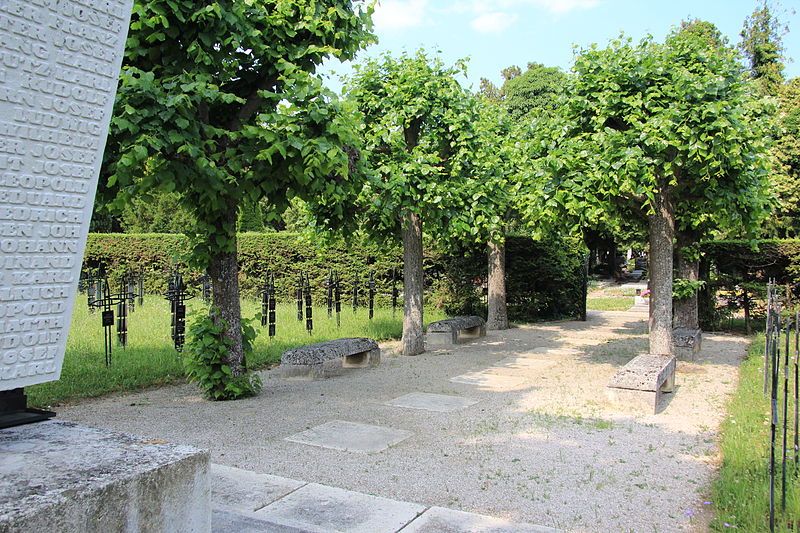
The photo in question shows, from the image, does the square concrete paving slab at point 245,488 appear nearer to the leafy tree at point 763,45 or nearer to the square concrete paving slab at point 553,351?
the square concrete paving slab at point 553,351

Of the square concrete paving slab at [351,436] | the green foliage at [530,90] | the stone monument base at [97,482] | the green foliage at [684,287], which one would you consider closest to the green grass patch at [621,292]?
the green foliage at [530,90]

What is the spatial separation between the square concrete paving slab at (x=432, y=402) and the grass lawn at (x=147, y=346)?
1.89 meters

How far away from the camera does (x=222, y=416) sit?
658 centimetres

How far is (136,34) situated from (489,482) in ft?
17.0

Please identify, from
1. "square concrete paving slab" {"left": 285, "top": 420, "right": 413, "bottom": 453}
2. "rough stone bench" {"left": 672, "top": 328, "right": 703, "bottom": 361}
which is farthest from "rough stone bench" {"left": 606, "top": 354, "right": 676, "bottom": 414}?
"rough stone bench" {"left": 672, "top": 328, "right": 703, "bottom": 361}

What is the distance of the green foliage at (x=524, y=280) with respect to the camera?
15.6 meters

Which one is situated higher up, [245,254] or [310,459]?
[245,254]

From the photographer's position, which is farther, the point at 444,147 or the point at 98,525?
the point at 444,147

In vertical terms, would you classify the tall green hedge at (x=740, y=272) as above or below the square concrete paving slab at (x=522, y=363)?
above

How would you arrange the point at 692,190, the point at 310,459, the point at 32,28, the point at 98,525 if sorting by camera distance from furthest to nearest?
the point at 692,190
the point at 310,459
the point at 32,28
the point at 98,525

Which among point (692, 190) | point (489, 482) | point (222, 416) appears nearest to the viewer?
point (489, 482)

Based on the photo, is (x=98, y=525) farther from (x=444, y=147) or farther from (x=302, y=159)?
(x=444, y=147)

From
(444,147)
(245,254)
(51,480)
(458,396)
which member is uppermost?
(444,147)

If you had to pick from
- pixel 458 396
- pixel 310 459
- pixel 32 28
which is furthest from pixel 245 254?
pixel 32 28
